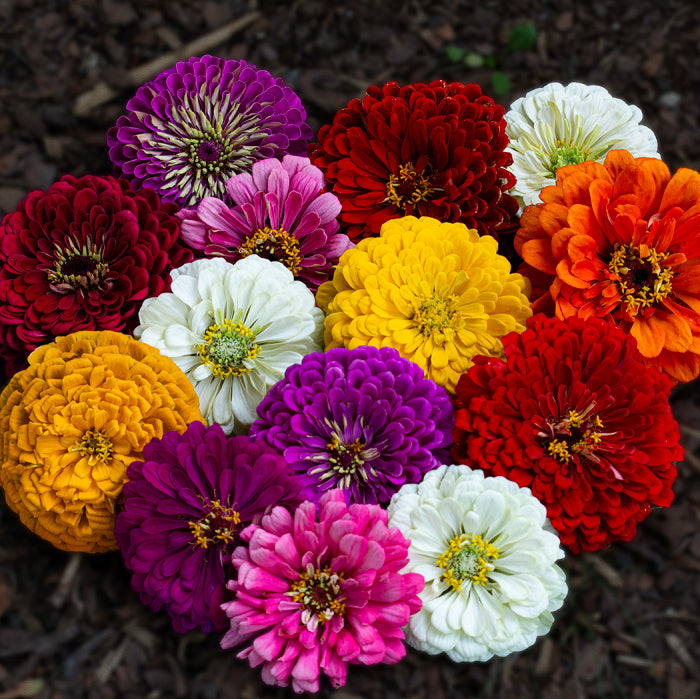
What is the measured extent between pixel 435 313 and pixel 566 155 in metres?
0.36

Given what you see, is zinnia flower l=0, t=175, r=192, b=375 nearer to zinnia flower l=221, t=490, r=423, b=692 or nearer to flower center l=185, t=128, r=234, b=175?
flower center l=185, t=128, r=234, b=175

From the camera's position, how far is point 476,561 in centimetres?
79

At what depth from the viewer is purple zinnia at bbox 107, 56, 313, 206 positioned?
0.99 meters

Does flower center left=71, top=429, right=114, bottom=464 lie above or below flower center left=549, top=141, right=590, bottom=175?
below

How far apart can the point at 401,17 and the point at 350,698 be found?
164cm

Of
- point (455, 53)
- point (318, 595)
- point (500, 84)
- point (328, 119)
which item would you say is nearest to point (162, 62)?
point (328, 119)

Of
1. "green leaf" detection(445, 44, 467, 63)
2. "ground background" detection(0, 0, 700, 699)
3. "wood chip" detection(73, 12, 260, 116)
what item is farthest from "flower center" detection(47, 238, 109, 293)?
"green leaf" detection(445, 44, 467, 63)

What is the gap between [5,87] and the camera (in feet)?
5.84

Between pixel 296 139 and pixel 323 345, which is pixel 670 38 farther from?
pixel 323 345

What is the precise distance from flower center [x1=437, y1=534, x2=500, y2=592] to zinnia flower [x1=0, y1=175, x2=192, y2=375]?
470 millimetres

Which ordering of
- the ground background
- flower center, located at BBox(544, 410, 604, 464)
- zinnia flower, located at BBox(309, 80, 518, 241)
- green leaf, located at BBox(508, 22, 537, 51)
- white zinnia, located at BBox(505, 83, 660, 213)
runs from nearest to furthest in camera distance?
flower center, located at BBox(544, 410, 604, 464)
zinnia flower, located at BBox(309, 80, 518, 241)
white zinnia, located at BBox(505, 83, 660, 213)
the ground background
green leaf, located at BBox(508, 22, 537, 51)

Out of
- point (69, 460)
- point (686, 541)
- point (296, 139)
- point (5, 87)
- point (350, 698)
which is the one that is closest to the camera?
point (69, 460)

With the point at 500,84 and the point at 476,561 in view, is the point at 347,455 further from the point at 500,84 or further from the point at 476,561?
the point at 500,84

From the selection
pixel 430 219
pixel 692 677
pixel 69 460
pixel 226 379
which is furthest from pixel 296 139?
pixel 692 677
